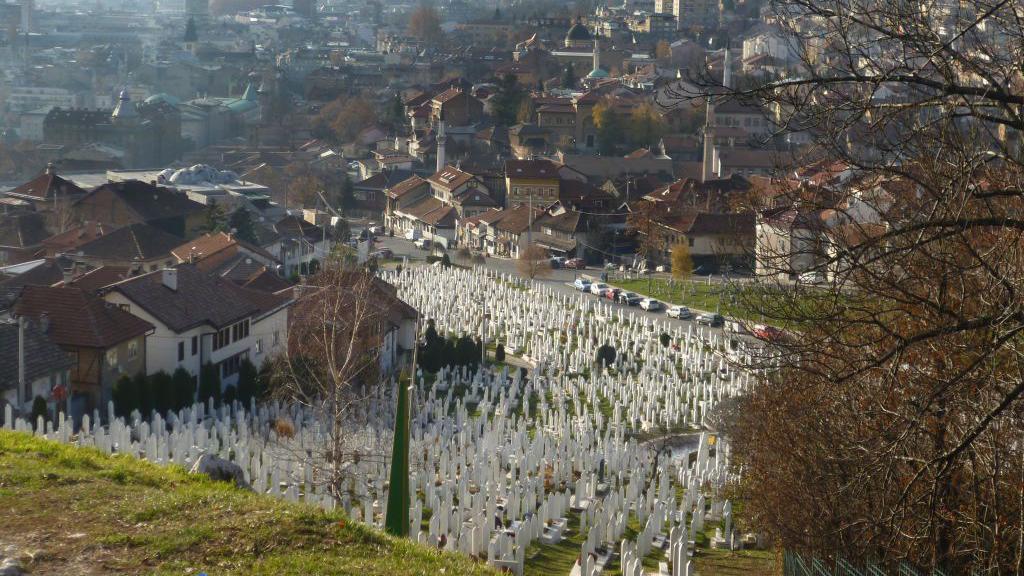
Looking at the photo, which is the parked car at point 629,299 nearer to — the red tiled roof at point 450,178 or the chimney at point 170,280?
the chimney at point 170,280

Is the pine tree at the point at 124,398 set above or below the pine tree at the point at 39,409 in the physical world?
below

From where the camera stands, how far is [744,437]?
1406cm

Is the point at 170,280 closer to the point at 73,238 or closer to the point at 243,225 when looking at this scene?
→ the point at 73,238

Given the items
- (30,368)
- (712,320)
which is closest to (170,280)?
(30,368)

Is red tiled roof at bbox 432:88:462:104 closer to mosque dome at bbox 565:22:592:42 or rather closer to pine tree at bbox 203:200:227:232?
mosque dome at bbox 565:22:592:42

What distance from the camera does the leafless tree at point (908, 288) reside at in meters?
5.94

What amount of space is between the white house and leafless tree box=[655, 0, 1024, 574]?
11.3 metres

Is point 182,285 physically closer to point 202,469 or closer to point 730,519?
point 730,519

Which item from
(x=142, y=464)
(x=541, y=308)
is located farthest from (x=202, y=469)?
(x=541, y=308)

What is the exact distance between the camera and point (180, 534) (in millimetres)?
7246

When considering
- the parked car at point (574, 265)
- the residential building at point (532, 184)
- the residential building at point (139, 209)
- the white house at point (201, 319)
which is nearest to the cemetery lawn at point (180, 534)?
the white house at point (201, 319)

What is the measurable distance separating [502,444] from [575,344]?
971 cm

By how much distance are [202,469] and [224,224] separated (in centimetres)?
2667

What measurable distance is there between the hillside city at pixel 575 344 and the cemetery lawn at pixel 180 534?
0.03 metres
